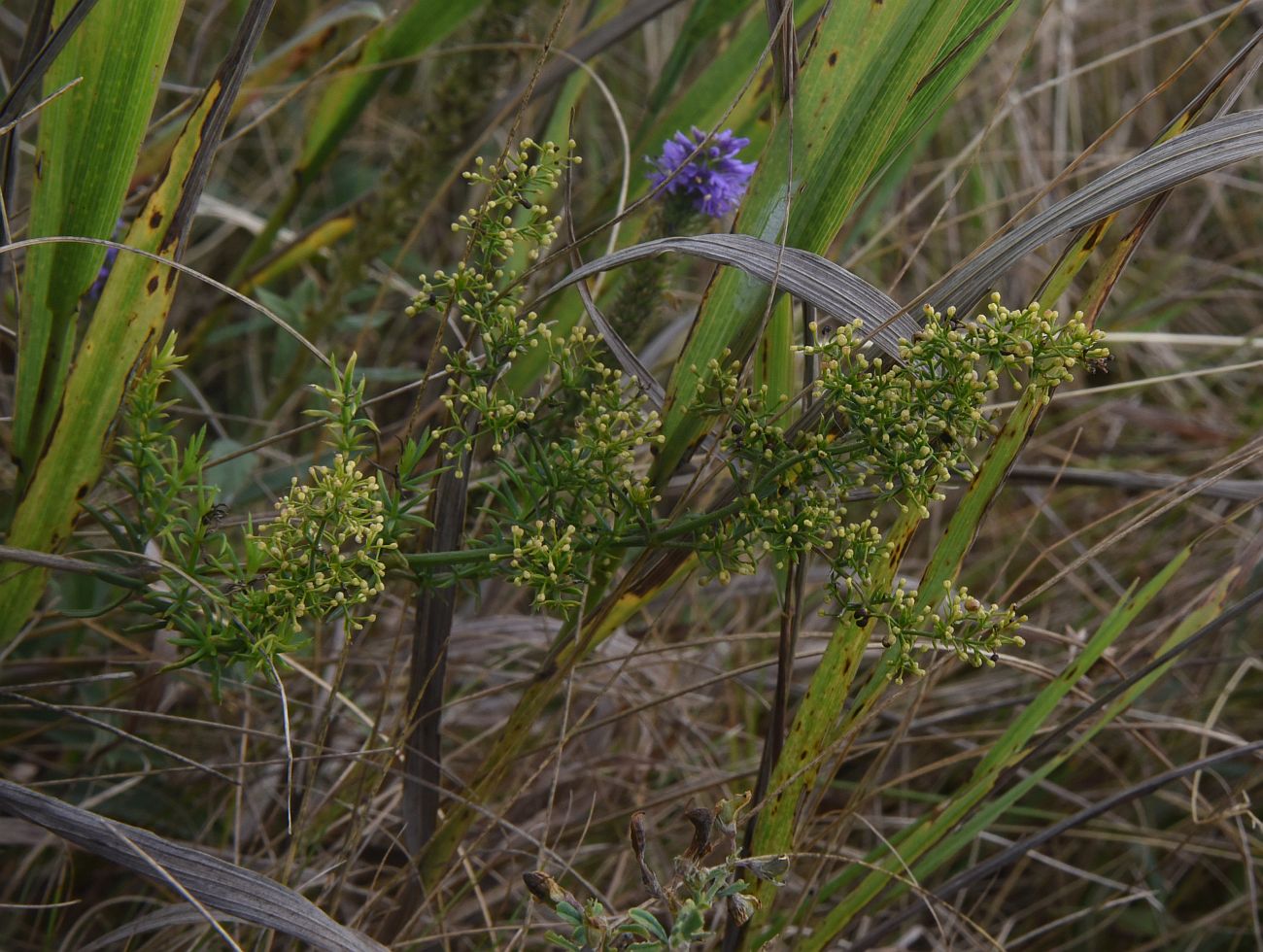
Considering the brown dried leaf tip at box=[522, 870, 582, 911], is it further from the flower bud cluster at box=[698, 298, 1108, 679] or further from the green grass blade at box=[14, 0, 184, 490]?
the green grass blade at box=[14, 0, 184, 490]

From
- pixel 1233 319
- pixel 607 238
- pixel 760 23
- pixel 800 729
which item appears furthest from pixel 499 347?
pixel 1233 319

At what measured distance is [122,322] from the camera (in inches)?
37.3

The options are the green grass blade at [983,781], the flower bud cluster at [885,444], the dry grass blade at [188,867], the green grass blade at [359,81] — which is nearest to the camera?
the flower bud cluster at [885,444]

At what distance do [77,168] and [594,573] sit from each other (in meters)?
0.57

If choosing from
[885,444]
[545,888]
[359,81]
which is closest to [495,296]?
[885,444]

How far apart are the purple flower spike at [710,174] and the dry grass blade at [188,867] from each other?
2.40 feet

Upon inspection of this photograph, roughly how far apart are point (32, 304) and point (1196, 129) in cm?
98

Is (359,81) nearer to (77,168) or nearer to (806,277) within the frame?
(77,168)

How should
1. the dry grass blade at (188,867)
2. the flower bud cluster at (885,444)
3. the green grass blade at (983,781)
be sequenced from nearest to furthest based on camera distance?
1. the flower bud cluster at (885,444)
2. the dry grass blade at (188,867)
3. the green grass blade at (983,781)

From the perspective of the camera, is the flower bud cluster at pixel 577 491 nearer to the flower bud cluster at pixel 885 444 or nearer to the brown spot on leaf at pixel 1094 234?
the flower bud cluster at pixel 885 444

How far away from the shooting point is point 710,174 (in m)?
1.12

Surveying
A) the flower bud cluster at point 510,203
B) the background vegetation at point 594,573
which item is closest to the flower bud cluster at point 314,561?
the background vegetation at point 594,573

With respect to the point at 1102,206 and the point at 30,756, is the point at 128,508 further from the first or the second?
the point at 1102,206

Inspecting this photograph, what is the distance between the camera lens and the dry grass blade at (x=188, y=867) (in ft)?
2.72
